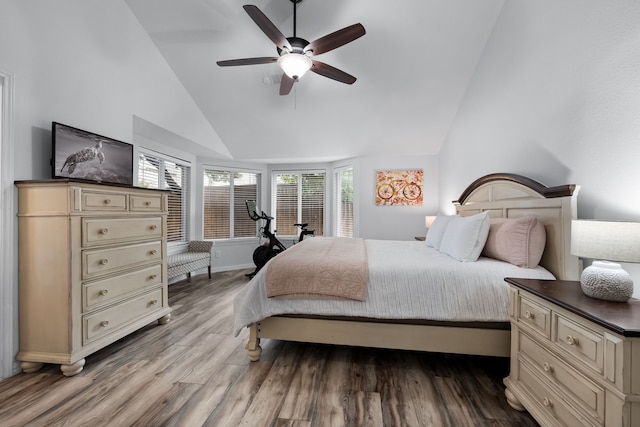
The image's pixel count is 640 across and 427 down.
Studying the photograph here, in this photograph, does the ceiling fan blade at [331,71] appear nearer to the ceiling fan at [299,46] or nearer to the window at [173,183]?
the ceiling fan at [299,46]

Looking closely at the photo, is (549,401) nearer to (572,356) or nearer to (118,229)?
(572,356)

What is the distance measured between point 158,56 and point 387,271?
11.6 ft

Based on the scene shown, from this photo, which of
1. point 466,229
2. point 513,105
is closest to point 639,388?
point 466,229

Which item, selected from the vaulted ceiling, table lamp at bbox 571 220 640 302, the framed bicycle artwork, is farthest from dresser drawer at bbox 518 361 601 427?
the framed bicycle artwork

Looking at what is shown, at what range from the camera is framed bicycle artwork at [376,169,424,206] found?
4688 millimetres

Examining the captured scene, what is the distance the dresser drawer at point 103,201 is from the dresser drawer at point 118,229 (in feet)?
0.28

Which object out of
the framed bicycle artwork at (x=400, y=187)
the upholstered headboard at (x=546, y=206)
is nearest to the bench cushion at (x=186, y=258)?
the framed bicycle artwork at (x=400, y=187)

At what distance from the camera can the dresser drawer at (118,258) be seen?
1.94m

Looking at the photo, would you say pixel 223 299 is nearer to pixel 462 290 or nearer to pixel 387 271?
pixel 387 271

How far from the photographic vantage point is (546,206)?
206 cm

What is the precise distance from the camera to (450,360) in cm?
209

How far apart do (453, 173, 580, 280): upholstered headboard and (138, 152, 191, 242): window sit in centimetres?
418

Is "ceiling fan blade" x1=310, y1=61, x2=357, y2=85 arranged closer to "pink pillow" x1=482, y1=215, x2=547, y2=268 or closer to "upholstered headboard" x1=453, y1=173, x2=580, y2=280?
"upholstered headboard" x1=453, y1=173, x2=580, y2=280

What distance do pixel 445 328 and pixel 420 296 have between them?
0.95 feet
